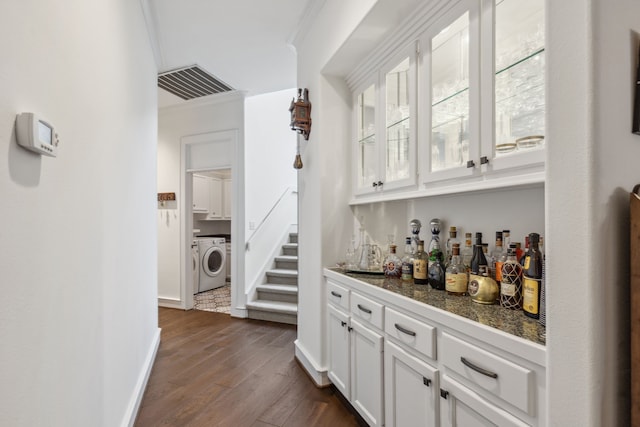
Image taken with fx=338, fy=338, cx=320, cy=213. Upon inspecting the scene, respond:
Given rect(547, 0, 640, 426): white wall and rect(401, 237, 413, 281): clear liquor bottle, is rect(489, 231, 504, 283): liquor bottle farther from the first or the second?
rect(547, 0, 640, 426): white wall

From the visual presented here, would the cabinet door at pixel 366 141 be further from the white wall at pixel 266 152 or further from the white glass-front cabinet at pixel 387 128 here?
the white wall at pixel 266 152

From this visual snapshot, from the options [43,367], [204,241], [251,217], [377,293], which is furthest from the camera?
[204,241]

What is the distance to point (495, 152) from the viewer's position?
144 centimetres

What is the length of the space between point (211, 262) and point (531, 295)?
5642 millimetres

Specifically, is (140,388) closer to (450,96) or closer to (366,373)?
(366,373)

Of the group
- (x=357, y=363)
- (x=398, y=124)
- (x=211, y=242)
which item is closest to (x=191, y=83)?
(x=211, y=242)

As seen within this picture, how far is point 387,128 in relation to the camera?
229 centimetres

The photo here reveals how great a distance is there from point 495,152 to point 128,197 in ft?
6.91

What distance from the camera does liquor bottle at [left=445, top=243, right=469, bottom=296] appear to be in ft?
5.38

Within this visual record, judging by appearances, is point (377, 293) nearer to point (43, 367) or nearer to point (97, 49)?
point (43, 367)

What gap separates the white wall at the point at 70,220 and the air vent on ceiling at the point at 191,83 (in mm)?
1654

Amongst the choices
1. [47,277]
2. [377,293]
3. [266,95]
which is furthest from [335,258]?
[266,95]

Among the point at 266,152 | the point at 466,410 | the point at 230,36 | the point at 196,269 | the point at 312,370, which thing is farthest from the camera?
the point at 196,269

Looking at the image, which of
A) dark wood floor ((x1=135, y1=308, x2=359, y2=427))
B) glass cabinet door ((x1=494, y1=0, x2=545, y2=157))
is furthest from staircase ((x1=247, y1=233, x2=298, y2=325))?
glass cabinet door ((x1=494, y1=0, x2=545, y2=157))
